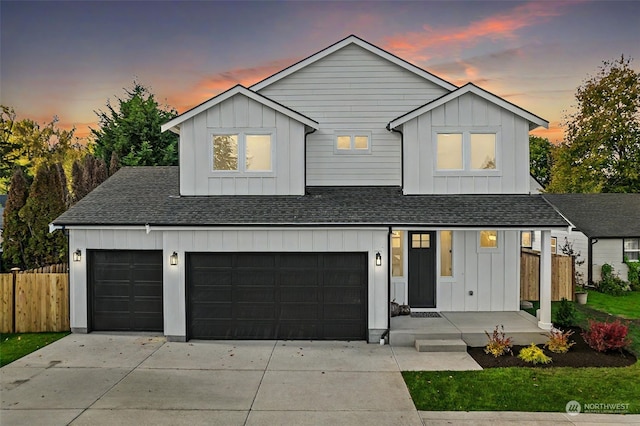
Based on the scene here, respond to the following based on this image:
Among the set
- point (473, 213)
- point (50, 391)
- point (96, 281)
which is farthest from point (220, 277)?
point (473, 213)

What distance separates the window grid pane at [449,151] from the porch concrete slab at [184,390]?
709 centimetres

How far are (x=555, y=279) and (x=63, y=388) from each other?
14.0 meters

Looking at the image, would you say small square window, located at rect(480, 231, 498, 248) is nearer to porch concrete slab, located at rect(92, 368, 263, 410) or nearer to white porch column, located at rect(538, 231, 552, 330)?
white porch column, located at rect(538, 231, 552, 330)

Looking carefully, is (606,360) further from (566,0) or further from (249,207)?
(566,0)

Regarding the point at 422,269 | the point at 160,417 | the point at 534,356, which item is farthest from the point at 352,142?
the point at 160,417

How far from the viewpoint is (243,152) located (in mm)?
10812

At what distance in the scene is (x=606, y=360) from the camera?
8.22 m

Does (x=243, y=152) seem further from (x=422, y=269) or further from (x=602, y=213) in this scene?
(x=602, y=213)

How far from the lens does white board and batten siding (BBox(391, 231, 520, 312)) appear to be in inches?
440

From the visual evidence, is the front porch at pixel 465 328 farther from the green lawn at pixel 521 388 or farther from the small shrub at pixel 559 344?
the green lawn at pixel 521 388

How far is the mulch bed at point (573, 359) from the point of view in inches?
317

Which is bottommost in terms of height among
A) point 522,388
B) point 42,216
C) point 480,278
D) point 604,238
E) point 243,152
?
point 522,388

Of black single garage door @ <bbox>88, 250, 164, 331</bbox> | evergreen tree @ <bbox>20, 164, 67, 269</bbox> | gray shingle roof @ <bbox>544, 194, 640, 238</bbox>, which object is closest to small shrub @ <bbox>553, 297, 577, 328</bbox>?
gray shingle roof @ <bbox>544, 194, 640, 238</bbox>

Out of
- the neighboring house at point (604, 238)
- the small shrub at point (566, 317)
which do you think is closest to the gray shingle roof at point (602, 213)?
the neighboring house at point (604, 238)
